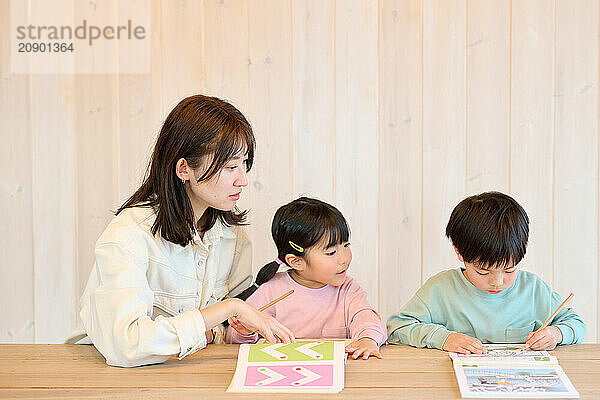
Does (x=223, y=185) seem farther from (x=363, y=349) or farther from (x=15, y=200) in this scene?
(x=15, y=200)

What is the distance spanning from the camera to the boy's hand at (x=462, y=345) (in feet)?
5.67

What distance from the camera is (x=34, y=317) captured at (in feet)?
8.88

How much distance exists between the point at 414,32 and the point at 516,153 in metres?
0.56

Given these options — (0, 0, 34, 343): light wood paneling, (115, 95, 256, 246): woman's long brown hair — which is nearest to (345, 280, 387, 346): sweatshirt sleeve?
(115, 95, 256, 246): woman's long brown hair

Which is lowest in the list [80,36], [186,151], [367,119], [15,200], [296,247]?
Answer: [296,247]

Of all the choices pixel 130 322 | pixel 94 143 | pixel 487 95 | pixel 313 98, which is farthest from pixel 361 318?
pixel 94 143

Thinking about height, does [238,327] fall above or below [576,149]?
below

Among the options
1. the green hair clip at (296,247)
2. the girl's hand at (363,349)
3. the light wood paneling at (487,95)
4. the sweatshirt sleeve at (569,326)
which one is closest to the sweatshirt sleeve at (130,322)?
the girl's hand at (363,349)

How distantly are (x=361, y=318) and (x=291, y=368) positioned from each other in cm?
41

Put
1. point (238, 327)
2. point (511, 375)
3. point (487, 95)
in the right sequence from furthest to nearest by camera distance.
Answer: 1. point (487, 95)
2. point (238, 327)
3. point (511, 375)

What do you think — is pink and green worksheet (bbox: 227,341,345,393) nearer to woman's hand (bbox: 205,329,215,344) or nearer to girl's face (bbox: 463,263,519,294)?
woman's hand (bbox: 205,329,215,344)

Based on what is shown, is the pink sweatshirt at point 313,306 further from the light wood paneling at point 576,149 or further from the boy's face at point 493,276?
the light wood paneling at point 576,149

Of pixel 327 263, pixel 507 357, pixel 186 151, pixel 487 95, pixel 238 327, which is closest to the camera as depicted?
pixel 507 357

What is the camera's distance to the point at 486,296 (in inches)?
79.2
